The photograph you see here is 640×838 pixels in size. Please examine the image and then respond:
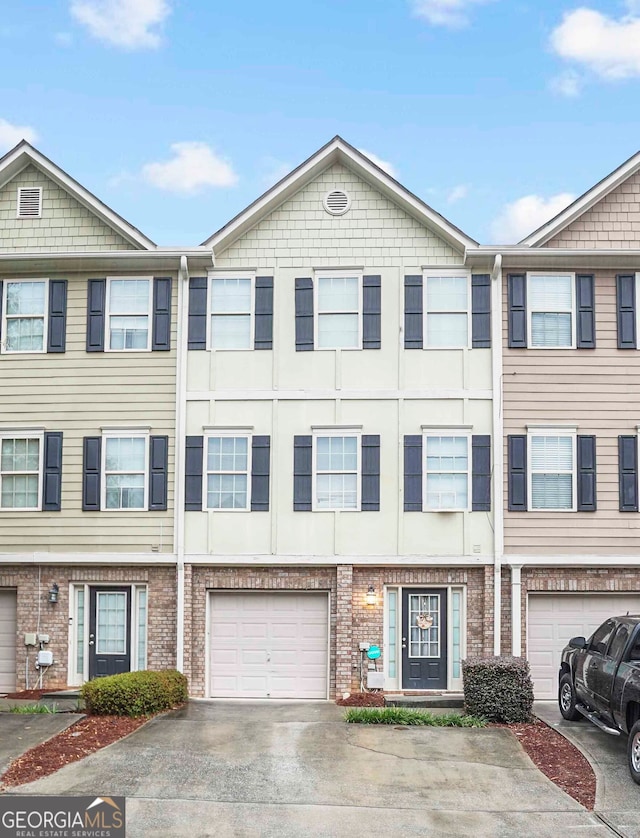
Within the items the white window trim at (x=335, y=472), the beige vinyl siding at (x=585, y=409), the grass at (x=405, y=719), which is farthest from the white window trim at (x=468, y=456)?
the grass at (x=405, y=719)

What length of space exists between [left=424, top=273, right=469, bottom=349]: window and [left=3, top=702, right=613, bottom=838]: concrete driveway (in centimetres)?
730

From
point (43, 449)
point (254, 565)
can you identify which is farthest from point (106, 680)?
point (43, 449)

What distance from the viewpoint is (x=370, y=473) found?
18.6m

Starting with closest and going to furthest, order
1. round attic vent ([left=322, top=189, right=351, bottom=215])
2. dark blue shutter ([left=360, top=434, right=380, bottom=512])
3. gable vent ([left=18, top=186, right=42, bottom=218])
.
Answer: dark blue shutter ([left=360, top=434, right=380, bottom=512]) < round attic vent ([left=322, top=189, right=351, bottom=215]) < gable vent ([left=18, top=186, right=42, bottom=218])

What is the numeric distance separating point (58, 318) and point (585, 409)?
10.2 metres

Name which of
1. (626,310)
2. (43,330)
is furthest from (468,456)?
(43,330)

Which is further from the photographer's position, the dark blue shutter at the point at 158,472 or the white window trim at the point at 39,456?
the white window trim at the point at 39,456

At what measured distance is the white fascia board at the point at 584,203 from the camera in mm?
18578

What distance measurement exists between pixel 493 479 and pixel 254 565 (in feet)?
15.6

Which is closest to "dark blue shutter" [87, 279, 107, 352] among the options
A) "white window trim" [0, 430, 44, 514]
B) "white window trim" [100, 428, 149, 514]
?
"white window trim" [100, 428, 149, 514]

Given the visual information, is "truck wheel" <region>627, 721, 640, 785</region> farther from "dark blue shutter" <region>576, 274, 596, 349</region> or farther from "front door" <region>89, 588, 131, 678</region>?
"front door" <region>89, 588, 131, 678</region>

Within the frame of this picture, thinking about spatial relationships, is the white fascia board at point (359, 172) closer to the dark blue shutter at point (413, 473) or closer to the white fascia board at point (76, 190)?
the white fascia board at point (76, 190)

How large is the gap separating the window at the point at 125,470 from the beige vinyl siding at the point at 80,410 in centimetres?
23

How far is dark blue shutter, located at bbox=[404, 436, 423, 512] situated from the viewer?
1847 centimetres
